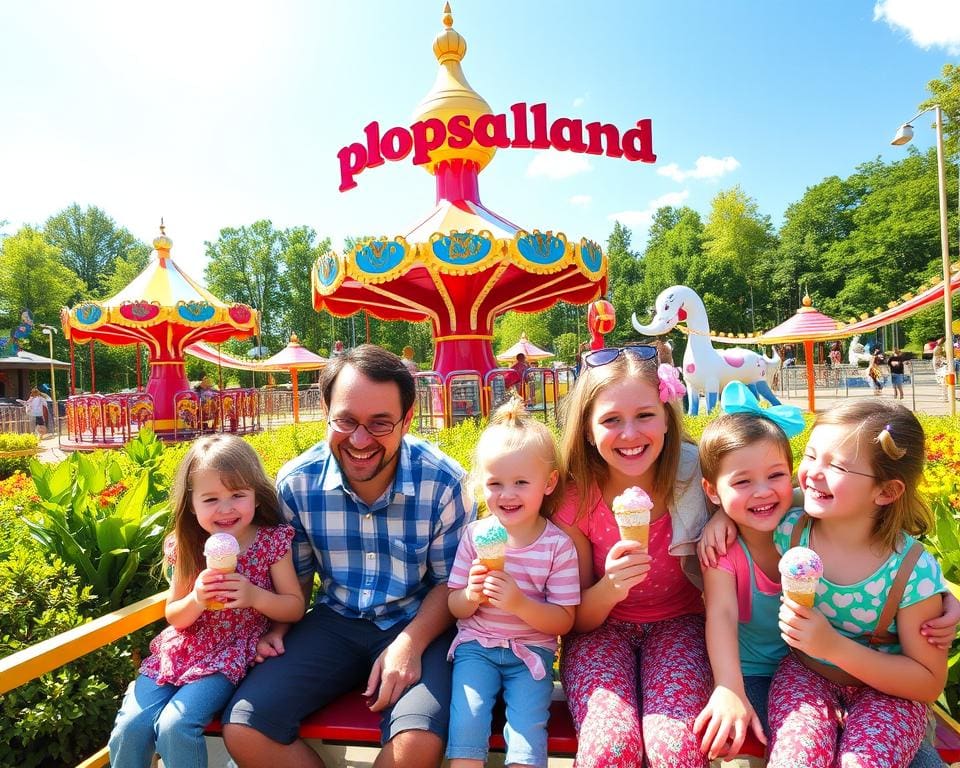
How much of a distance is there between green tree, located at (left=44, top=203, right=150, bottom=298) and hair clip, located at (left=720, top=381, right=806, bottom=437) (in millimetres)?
59238

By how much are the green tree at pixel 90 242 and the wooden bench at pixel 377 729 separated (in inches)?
2319

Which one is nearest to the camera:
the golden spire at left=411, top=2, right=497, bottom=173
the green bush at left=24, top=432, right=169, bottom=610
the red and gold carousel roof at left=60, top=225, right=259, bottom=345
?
the green bush at left=24, top=432, right=169, bottom=610

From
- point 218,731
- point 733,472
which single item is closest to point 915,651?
point 733,472

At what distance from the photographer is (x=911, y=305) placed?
14984 mm

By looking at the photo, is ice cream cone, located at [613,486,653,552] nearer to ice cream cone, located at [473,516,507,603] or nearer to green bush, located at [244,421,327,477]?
ice cream cone, located at [473,516,507,603]

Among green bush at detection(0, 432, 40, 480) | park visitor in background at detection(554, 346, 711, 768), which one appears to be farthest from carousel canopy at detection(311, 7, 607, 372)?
park visitor in background at detection(554, 346, 711, 768)

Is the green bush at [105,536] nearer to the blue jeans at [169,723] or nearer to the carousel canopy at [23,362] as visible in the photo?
the blue jeans at [169,723]

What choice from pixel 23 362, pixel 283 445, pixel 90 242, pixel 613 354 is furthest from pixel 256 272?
pixel 613 354

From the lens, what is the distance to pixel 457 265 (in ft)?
36.6

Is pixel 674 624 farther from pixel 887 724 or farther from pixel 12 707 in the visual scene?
pixel 12 707

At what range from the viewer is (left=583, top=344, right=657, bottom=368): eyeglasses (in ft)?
7.63

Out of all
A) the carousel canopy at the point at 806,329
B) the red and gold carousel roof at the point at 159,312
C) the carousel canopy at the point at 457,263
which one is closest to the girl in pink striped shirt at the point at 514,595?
the carousel canopy at the point at 457,263

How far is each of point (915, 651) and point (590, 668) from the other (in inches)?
36.2

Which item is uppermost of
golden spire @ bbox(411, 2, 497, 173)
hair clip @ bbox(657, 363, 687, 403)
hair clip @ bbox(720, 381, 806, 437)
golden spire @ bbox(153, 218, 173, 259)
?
golden spire @ bbox(411, 2, 497, 173)
